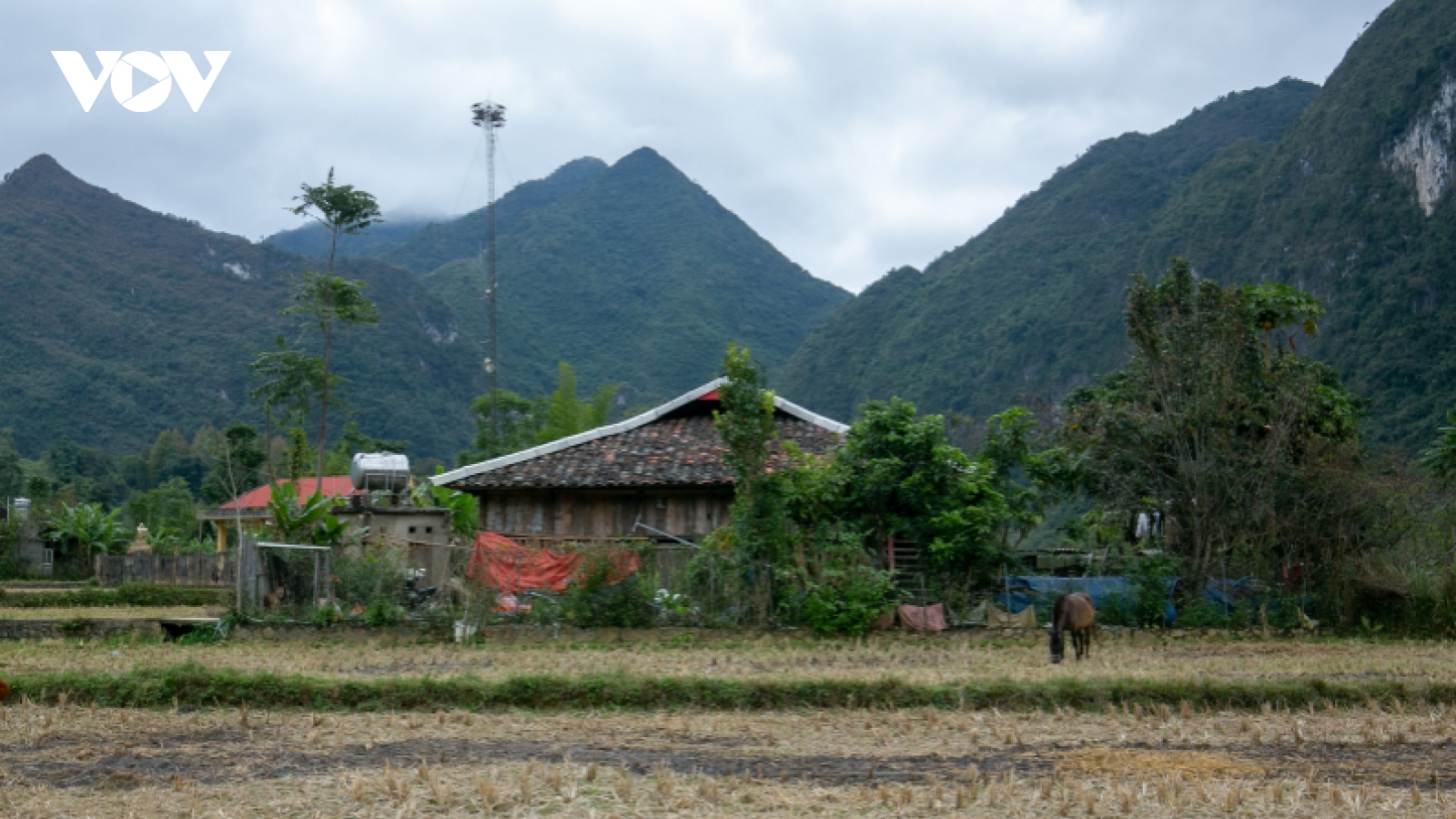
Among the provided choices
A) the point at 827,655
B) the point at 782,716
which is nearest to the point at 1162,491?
the point at 827,655

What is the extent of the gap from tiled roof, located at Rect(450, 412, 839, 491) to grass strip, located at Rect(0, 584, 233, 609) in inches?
341

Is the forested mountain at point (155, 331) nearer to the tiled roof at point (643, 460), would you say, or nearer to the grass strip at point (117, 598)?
the grass strip at point (117, 598)

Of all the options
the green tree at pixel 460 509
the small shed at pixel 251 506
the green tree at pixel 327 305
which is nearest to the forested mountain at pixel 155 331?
the small shed at pixel 251 506

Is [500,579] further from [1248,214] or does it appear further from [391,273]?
[391,273]

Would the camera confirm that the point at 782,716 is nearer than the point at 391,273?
Yes

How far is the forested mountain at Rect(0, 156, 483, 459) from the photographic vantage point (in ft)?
258

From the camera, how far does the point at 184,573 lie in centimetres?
3544

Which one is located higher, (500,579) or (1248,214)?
(1248,214)

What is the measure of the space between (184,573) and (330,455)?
2513 centimetres

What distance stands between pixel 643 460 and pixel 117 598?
50.1 feet

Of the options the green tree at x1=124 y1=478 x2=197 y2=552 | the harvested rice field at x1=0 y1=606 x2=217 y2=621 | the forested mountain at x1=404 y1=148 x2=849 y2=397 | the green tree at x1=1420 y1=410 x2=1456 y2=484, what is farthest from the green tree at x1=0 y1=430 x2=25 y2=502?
the green tree at x1=1420 y1=410 x2=1456 y2=484

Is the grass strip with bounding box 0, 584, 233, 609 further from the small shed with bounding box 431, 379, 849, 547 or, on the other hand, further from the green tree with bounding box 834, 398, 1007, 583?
the green tree with bounding box 834, 398, 1007, 583

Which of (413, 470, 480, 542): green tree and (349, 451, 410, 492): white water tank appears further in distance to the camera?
(349, 451, 410, 492): white water tank

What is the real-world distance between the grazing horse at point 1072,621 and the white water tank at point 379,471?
15353mm
